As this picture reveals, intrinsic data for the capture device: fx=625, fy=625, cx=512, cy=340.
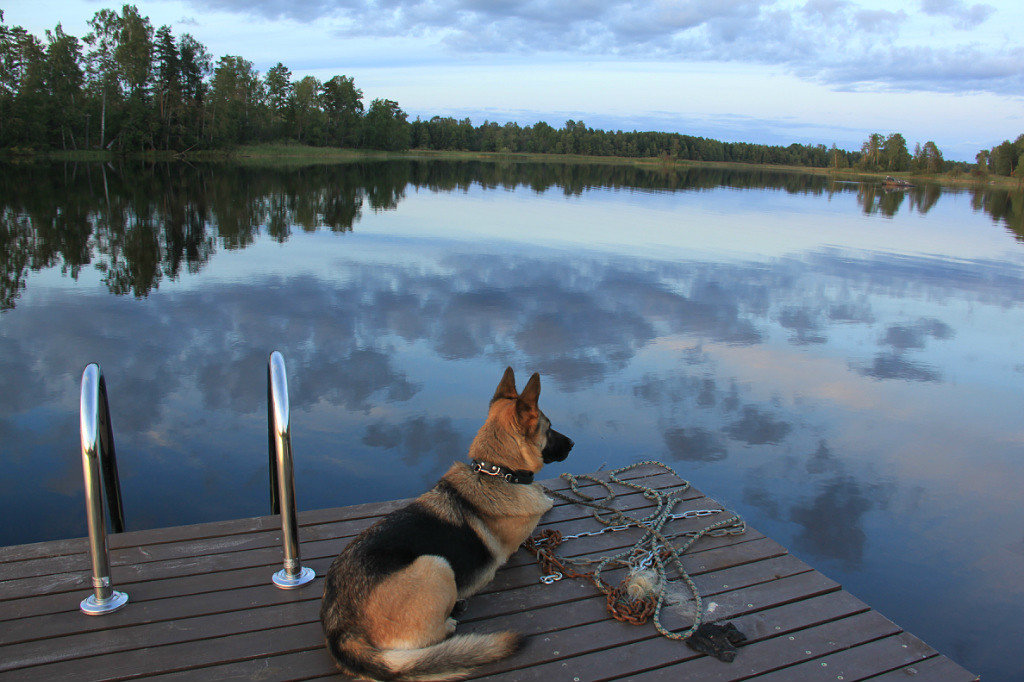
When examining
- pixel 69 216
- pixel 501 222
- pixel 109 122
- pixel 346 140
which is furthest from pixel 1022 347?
pixel 346 140

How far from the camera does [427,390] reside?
8742 mm

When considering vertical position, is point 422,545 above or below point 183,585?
above

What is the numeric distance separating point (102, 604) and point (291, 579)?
0.95 meters

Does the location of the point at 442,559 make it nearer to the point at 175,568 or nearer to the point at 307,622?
the point at 307,622

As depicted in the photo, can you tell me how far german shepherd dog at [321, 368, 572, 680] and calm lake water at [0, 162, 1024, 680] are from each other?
2.71 m

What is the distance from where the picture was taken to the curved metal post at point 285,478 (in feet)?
11.0

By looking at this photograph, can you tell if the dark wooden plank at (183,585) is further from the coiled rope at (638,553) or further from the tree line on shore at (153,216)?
the tree line on shore at (153,216)

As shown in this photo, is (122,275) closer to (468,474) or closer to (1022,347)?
(468,474)

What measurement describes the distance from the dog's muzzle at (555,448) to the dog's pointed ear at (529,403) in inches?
9.6

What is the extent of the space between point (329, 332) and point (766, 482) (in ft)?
24.7

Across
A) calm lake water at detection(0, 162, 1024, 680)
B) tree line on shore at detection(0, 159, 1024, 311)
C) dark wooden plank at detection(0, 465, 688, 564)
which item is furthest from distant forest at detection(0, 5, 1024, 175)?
dark wooden plank at detection(0, 465, 688, 564)

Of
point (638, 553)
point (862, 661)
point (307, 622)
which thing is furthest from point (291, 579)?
point (862, 661)

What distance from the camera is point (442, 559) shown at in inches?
129

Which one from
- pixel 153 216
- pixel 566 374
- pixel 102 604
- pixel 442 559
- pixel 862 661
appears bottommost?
pixel 566 374
